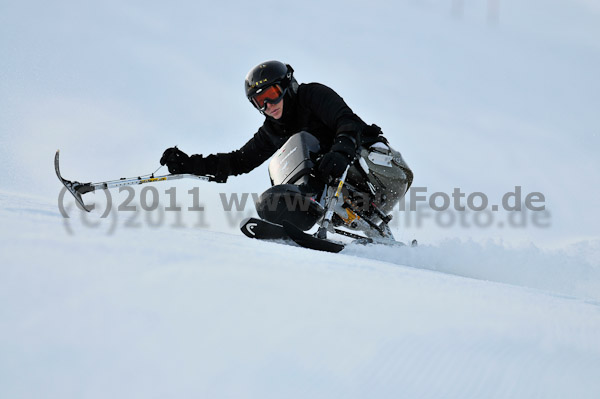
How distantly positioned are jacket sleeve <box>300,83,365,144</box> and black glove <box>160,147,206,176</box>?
1314mm

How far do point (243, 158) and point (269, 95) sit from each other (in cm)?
106

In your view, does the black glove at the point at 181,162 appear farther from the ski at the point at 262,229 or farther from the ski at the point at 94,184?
the ski at the point at 262,229

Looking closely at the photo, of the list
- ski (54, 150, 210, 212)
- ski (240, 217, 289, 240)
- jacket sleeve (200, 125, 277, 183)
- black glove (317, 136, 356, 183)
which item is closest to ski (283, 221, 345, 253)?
ski (240, 217, 289, 240)

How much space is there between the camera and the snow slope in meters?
1.23

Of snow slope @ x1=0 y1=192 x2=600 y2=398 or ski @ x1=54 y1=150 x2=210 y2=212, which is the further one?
ski @ x1=54 y1=150 x2=210 y2=212

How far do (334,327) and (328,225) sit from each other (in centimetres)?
279

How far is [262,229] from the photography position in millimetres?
3951

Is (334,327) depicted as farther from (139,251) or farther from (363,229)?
(363,229)

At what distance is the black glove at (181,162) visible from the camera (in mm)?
5594

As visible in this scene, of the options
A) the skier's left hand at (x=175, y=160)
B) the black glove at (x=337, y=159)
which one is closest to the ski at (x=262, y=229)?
the black glove at (x=337, y=159)

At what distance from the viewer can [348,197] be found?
16.6 feet

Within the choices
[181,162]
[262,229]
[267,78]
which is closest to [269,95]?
[267,78]

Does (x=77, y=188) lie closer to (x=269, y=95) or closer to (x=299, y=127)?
(x=269, y=95)

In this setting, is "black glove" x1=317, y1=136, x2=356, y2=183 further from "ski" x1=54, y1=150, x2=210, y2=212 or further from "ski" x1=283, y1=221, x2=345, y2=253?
"ski" x1=54, y1=150, x2=210, y2=212
